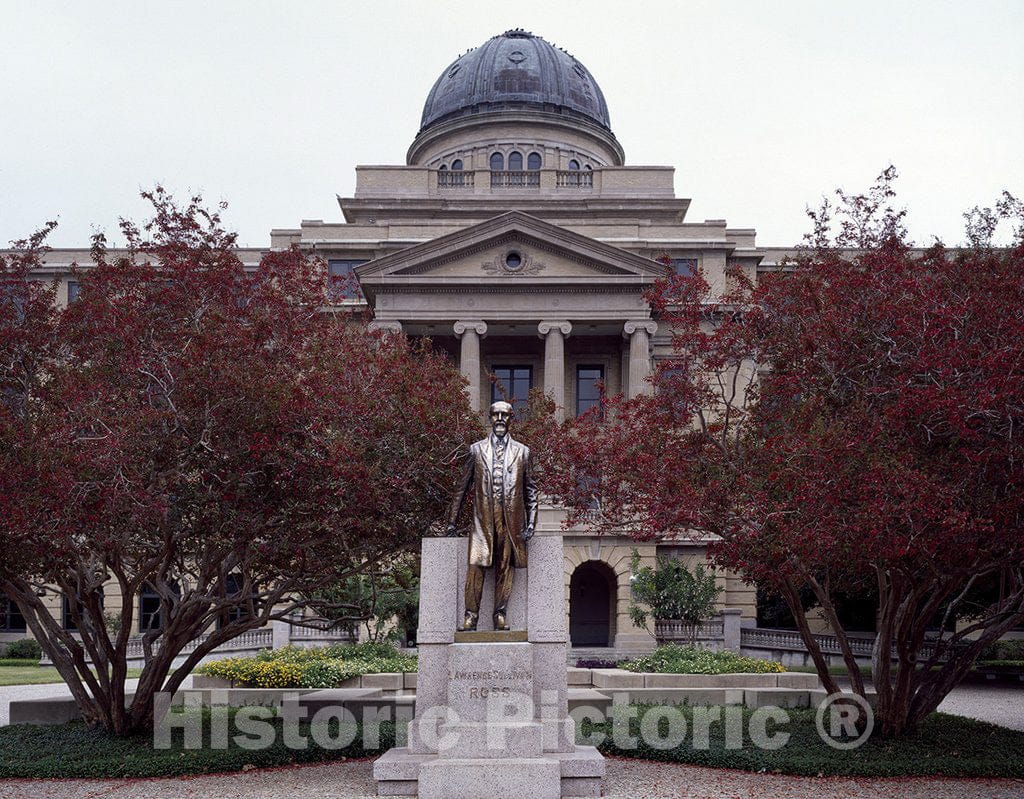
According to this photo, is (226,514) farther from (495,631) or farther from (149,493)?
(495,631)

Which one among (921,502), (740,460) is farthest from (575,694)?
(921,502)

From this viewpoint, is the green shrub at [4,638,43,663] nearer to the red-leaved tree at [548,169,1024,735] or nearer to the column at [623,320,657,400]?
the column at [623,320,657,400]

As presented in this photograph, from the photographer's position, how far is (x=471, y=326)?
4984 cm

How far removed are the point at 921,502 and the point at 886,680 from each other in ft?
18.8

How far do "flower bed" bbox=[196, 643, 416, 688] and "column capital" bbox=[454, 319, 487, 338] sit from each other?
910 inches

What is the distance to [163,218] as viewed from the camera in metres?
19.6

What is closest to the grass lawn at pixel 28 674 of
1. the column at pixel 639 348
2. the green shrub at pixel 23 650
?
the green shrub at pixel 23 650

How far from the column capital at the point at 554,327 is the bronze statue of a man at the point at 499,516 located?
3523 centimetres

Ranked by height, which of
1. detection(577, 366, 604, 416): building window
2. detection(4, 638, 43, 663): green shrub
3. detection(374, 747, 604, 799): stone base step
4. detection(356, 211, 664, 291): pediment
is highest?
detection(356, 211, 664, 291): pediment

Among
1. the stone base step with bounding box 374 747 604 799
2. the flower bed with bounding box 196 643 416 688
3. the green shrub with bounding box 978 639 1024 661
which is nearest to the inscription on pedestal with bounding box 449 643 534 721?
the stone base step with bounding box 374 747 604 799

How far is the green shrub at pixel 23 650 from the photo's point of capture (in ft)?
160

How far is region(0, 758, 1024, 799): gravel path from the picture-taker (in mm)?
14406

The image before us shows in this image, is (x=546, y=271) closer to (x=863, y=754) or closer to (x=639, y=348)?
(x=639, y=348)

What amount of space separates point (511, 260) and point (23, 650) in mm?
28449
